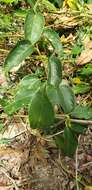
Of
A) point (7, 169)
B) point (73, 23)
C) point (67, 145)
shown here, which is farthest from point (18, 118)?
point (73, 23)

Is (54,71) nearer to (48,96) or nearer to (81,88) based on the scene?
(48,96)

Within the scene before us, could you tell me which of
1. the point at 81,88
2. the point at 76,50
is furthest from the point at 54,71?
the point at 76,50

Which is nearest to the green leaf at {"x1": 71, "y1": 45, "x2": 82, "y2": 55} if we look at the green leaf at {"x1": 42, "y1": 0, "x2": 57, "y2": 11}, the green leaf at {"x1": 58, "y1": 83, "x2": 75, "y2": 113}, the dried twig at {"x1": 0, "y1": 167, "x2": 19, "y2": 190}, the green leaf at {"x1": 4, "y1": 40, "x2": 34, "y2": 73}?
the green leaf at {"x1": 42, "y1": 0, "x2": 57, "y2": 11}

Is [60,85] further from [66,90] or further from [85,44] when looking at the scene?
[85,44]

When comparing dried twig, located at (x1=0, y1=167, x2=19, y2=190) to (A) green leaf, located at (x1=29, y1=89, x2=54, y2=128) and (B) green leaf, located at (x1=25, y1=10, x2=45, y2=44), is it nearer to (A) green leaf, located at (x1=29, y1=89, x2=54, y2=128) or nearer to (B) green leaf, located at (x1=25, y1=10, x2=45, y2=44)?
(A) green leaf, located at (x1=29, y1=89, x2=54, y2=128)

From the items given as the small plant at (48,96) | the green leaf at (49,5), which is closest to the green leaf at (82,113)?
the small plant at (48,96)
